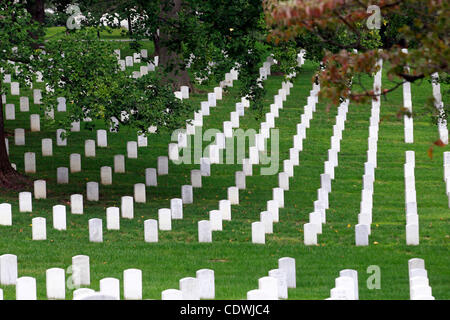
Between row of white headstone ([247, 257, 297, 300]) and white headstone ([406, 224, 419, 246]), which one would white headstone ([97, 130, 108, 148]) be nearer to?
white headstone ([406, 224, 419, 246])

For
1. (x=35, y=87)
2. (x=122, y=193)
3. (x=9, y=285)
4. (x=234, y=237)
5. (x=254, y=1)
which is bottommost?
(x=9, y=285)

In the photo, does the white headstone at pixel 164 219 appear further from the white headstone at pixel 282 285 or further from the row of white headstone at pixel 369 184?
the white headstone at pixel 282 285

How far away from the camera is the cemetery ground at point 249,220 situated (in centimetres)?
1448

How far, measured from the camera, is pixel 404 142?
89.9ft

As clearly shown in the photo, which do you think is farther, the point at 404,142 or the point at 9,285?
the point at 404,142

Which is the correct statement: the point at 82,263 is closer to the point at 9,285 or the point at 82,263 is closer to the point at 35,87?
the point at 9,285

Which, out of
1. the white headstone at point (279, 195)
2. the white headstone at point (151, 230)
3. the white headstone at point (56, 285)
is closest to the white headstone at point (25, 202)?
the white headstone at point (151, 230)

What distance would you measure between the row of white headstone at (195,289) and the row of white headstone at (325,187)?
454cm

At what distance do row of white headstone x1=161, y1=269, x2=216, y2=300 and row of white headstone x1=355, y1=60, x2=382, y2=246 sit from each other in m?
2.87

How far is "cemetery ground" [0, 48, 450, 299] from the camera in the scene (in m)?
14.5

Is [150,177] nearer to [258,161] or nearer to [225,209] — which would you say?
[258,161]

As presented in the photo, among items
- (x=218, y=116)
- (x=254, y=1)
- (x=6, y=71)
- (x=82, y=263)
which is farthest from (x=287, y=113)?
(x=82, y=263)

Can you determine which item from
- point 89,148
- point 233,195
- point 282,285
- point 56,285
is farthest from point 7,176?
point 282,285

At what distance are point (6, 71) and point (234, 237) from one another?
18.0 feet
